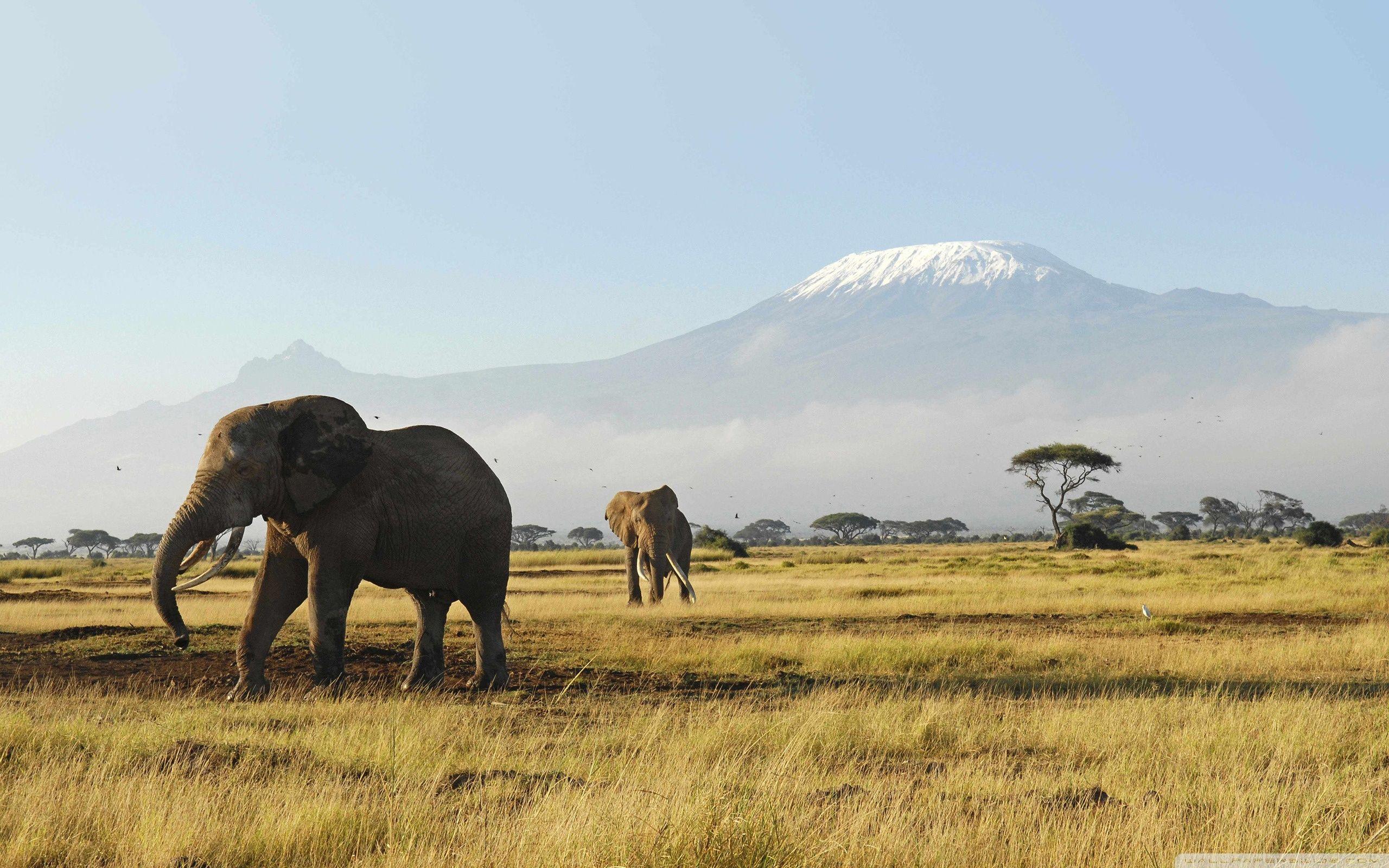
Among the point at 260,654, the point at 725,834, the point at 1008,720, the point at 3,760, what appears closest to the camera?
the point at 725,834

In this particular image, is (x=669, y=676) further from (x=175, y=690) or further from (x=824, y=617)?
(x=824, y=617)

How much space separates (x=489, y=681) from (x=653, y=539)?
14715 mm

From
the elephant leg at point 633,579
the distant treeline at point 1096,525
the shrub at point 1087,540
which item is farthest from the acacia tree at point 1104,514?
the elephant leg at point 633,579

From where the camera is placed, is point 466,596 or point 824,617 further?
point 824,617

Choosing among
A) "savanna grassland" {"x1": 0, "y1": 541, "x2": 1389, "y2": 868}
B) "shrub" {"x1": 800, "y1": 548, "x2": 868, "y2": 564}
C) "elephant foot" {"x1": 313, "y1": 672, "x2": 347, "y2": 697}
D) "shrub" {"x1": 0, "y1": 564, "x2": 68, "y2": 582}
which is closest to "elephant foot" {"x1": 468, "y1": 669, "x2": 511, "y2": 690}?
"savanna grassland" {"x1": 0, "y1": 541, "x2": 1389, "y2": 868}

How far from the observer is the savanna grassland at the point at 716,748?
5.59 meters

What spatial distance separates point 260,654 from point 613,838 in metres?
8.35

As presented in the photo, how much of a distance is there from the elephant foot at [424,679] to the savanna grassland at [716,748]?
0.26 meters

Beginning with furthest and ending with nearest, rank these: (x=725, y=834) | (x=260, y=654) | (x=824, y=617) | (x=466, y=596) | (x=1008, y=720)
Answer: (x=824, y=617), (x=466, y=596), (x=260, y=654), (x=1008, y=720), (x=725, y=834)

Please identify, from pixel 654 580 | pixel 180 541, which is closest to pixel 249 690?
pixel 180 541

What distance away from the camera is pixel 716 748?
335 inches

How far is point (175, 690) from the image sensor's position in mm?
12422

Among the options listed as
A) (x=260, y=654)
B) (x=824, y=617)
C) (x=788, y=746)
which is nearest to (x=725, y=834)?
(x=788, y=746)

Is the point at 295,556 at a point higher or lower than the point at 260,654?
higher
